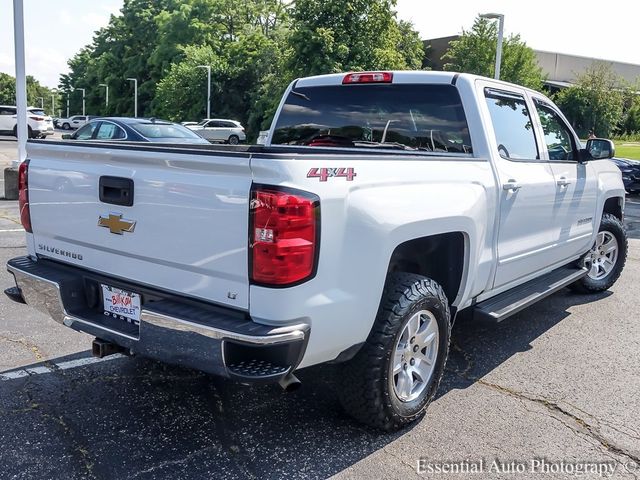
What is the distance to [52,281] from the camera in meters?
3.40

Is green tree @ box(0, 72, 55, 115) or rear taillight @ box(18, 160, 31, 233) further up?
green tree @ box(0, 72, 55, 115)

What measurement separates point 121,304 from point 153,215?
575 millimetres

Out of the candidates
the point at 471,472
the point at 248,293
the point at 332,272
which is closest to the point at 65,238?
the point at 248,293

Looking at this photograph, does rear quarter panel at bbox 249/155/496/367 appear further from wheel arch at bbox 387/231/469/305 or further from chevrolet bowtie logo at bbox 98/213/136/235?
chevrolet bowtie logo at bbox 98/213/136/235

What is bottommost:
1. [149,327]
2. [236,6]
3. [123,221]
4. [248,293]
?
[149,327]

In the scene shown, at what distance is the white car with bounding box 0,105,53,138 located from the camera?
32.8 meters

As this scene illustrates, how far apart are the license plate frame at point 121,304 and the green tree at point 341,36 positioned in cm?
3067

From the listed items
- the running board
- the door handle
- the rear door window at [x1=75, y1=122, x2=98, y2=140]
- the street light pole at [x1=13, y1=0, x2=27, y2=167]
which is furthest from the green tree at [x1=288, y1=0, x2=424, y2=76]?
the door handle

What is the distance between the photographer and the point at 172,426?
345 centimetres

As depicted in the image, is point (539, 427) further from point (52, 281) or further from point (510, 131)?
point (52, 281)

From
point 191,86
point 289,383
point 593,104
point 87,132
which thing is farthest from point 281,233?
point 191,86

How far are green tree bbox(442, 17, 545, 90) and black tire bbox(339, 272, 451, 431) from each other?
128 ft

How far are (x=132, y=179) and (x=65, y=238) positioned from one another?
77 centimetres

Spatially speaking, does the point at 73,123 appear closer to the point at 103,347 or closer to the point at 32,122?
the point at 32,122
